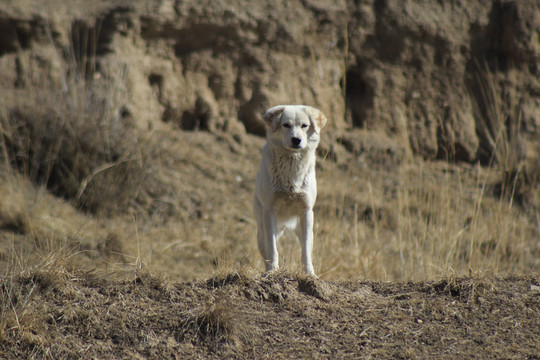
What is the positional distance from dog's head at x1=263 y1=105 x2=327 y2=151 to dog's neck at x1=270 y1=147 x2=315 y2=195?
8 centimetres

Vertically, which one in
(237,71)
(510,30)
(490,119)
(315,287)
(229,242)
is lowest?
(229,242)

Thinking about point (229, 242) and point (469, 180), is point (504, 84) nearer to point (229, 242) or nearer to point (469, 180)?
point (469, 180)

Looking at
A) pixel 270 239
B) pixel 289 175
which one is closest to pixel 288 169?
pixel 289 175

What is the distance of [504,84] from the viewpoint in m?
8.62

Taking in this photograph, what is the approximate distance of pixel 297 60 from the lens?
8.08m

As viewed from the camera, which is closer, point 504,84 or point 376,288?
point 376,288

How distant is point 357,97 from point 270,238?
4822 millimetres

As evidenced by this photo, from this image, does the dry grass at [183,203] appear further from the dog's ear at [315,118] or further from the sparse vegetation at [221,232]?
the dog's ear at [315,118]

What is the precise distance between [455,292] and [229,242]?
299 centimetres

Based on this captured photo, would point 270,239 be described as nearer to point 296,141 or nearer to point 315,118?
point 296,141

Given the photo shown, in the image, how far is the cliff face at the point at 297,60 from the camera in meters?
7.19

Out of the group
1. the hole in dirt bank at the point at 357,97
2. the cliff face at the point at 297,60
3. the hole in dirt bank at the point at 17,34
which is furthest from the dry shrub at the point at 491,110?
the hole in dirt bank at the point at 17,34

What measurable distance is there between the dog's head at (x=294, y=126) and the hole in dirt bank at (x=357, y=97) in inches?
175

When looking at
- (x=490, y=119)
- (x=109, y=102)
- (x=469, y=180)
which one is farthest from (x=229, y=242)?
(x=490, y=119)
